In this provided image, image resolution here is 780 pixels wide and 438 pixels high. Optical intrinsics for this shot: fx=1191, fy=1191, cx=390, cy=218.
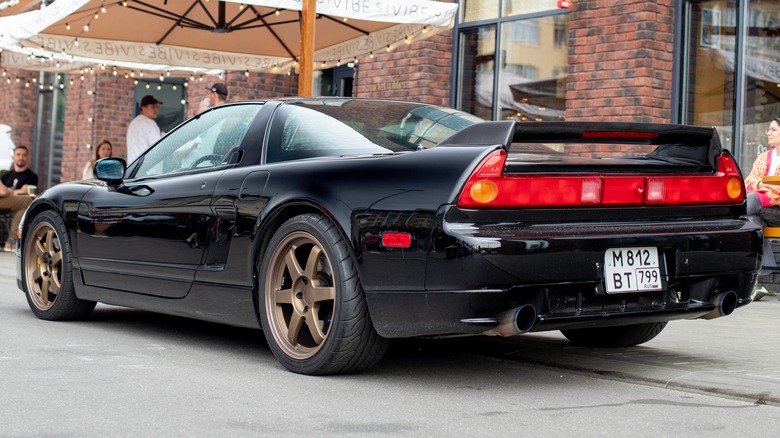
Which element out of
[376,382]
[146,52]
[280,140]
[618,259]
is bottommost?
[376,382]

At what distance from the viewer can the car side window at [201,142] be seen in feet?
19.8

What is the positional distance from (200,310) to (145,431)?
6.11ft

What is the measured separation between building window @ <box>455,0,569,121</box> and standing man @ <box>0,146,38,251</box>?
5990 mm

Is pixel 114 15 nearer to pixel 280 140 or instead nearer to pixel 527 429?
pixel 280 140

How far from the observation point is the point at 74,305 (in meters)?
6.98

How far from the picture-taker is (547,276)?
455cm

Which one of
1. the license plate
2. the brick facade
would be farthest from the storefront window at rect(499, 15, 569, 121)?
the license plate

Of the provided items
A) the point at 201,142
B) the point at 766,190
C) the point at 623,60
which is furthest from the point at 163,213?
the point at 623,60

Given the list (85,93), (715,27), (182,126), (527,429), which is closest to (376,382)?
(527,429)

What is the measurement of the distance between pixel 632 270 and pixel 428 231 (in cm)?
87

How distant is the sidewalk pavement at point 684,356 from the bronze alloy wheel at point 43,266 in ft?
7.98

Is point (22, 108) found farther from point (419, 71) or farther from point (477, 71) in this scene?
point (477, 71)

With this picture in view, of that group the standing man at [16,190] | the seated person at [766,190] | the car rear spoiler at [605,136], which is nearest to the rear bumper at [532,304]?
the car rear spoiler at [605,136]

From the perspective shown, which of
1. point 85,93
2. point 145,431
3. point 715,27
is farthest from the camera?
point 85,93
